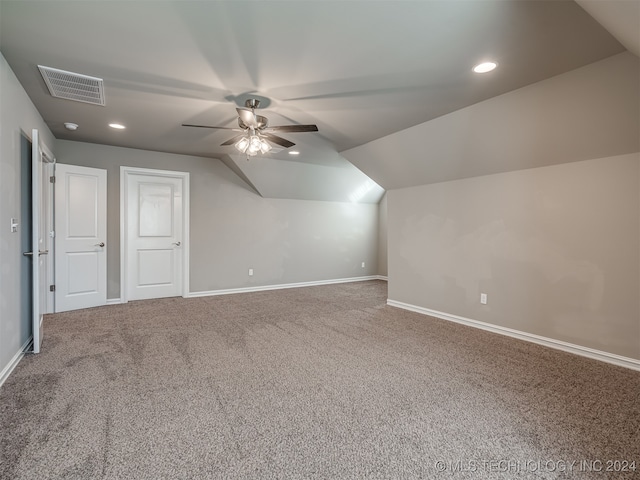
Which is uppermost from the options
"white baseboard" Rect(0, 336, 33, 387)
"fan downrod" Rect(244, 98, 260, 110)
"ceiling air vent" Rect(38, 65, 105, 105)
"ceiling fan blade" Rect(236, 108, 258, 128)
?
"ceiling air vent" Rect(38, 65, 105, 105)

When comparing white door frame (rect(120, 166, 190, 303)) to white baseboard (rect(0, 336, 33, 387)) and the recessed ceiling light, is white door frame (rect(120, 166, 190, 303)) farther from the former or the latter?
the recessed ceiling light

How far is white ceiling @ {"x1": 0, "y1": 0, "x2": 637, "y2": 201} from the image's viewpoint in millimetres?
1954

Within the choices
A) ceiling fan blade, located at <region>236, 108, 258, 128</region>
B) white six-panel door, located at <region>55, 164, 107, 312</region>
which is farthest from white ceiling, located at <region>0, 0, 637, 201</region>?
white six-panel door, located at <region>55, 164, 107, 312</region>

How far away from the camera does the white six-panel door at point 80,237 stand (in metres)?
4.49

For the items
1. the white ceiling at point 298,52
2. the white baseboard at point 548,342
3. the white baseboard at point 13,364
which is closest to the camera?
the white ceiling at point 298,52

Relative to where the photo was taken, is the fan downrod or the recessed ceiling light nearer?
the recessed ceiling light

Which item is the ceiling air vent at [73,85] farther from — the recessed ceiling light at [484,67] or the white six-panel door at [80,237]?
the recessed ceiling light at [484,67]

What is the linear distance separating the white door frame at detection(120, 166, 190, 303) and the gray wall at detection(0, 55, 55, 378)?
6.73 feet

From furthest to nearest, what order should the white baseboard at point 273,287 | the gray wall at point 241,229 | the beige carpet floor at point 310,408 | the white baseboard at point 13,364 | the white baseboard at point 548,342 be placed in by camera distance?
the white baseboard at point 273,287
the gray wall at point 241,229
the white baseboard at point 548,342
the white baseboard at point 13,364
the beige carpet floor at point 310,408

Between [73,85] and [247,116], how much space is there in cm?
159

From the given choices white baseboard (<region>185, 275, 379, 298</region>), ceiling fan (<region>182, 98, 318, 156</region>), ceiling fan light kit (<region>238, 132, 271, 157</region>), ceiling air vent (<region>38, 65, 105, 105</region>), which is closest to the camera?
ceiling air vent (<region>38, 65, 105, 105</region>)

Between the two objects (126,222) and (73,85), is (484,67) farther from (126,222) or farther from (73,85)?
(126,222)

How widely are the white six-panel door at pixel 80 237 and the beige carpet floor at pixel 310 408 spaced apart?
1.05m

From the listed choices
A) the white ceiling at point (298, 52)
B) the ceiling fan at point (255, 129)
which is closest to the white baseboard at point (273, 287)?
the white ceiling at point (298, 52)
